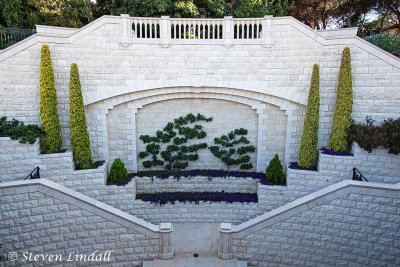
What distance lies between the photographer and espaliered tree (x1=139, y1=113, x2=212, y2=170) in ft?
43.5

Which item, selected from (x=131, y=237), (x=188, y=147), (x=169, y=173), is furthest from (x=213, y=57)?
(x=131, y=237)

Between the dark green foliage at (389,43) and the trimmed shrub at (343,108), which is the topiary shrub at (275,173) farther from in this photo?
the dark green foliage at (389,43)

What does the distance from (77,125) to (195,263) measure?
21.2 feet

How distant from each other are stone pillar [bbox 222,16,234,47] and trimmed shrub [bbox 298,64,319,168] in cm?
329

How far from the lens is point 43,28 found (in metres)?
11.3

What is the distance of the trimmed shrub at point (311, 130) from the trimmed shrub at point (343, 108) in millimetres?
676

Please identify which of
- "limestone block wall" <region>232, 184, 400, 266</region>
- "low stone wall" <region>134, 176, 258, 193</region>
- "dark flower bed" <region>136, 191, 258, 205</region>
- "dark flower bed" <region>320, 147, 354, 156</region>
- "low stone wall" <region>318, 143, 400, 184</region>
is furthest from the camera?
"low stone wall" <region>134, 176, 258, 193</region>

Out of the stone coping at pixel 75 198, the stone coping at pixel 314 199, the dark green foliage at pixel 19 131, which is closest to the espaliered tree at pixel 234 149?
the stone coping at pixel 314 199

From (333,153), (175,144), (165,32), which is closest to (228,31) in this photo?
(165,32)

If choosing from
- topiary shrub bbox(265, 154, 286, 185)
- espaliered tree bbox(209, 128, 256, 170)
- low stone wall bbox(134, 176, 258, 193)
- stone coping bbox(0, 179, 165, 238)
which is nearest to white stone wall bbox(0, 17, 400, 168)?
topiary shrub bbox(265, 154, 286, 185)

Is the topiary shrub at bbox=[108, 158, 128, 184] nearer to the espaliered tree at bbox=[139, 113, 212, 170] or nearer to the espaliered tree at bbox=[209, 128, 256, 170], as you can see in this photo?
the espaliered tree at bbox=[139, 113, 212, 170]

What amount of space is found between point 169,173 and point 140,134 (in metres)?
2.05

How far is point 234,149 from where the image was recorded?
1339cm

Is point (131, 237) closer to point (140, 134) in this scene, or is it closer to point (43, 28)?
point (140, 134)
